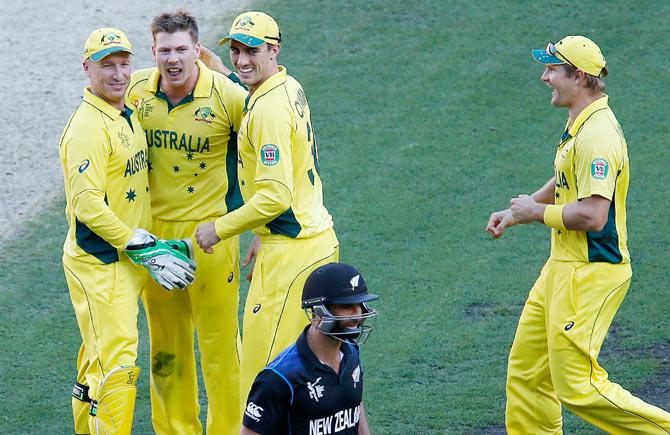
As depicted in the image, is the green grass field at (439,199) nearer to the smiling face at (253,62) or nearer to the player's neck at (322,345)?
the smiling face at (253,62)

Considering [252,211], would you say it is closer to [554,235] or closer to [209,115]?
[209,115]

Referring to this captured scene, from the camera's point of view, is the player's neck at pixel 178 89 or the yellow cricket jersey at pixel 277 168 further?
the player's neck at pixel 178 89

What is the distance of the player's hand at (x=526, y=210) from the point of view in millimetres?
5918

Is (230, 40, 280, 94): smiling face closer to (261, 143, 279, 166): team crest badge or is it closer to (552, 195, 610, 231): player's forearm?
(261, 143, 279, 166): team crest badge

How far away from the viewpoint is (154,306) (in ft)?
21.0

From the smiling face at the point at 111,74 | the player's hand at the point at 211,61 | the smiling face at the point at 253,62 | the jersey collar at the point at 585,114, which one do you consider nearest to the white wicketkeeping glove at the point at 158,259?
the smiling face at the point at 111,74

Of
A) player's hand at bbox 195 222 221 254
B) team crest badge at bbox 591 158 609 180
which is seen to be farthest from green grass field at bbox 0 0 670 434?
team crest badge at bbox 591 158 609 180

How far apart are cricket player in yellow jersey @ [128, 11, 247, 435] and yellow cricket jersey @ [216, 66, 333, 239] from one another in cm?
35

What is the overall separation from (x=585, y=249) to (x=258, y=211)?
1.65 m

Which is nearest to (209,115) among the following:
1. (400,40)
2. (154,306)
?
(154,306)

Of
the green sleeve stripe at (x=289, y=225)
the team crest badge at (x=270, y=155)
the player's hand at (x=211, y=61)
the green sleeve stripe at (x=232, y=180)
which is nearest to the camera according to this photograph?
the team crest badge at (x=270, y=155)

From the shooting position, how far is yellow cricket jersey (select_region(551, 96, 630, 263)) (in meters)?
5.69

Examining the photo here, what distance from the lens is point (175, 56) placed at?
19.8 ft

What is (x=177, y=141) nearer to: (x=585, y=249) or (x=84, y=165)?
(x=84, y=165)
